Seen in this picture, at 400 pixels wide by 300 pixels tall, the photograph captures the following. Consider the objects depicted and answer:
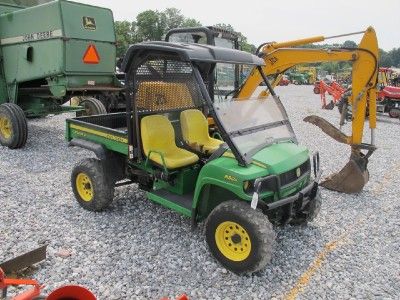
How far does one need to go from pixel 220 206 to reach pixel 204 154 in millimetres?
1084

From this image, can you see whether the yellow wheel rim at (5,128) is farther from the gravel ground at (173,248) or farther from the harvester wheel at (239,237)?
the harvester wheel at (239,237)

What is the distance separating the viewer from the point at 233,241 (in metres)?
3.32

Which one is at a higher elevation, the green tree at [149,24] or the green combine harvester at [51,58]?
the green tree at [149,24]

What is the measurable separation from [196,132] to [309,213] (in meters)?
1.54

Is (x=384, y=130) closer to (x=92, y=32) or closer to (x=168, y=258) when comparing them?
(x=92, y=32)

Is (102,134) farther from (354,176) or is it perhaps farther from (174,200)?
(354,176)

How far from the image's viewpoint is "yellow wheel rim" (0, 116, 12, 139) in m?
7.11

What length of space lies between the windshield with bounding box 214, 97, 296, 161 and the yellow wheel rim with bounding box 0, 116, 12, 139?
510cm

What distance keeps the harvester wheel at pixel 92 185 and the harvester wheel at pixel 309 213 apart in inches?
82.4

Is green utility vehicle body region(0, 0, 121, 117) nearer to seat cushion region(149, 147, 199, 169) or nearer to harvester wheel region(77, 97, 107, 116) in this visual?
harvester wheel region(77, 97, 107, 116)

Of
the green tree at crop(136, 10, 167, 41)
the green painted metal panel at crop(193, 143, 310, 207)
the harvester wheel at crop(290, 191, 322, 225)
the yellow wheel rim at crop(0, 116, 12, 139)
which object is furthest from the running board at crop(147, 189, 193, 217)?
the green tree at crop(136, 10, 167, 41)

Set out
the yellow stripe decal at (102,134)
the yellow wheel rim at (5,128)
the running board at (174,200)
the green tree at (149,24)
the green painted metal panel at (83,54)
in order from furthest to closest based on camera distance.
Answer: the green tree at (149,24) → the yellow wheel rim at (5,128) → the green painted metal panel at (83,54) → the yellow stripe decal at (102,134) → the running board at (174,200)

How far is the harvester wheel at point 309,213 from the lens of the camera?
158 inches

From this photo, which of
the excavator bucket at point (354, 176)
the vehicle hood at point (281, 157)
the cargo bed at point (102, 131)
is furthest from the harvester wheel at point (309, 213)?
the cargo bed at point (102, 131)
